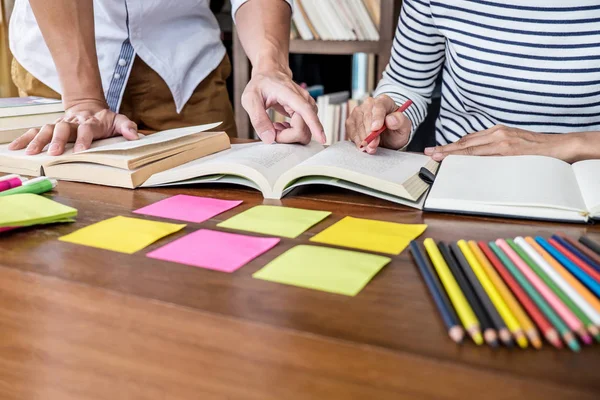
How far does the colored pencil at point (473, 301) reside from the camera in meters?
0.40

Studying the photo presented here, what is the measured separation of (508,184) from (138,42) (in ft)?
3.16

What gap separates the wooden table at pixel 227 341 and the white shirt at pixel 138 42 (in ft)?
2.87

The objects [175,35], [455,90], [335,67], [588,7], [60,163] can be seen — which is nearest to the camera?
[60,163]

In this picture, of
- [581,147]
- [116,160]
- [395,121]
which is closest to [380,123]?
[395,121]

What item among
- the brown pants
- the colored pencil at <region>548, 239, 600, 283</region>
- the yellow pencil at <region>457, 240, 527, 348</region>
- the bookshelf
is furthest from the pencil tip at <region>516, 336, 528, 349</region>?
the bookshelf

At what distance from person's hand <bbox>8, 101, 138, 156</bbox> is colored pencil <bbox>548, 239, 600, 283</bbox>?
0.76 m

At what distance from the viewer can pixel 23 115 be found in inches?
46.8

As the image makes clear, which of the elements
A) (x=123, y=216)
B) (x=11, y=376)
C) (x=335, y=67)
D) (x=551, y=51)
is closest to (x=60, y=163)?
(x=123, y=216)

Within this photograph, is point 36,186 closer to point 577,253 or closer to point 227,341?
point 227,341

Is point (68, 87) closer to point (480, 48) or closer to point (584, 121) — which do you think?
point (480, 48)

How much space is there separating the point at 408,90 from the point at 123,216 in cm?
86

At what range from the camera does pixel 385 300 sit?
481 mm

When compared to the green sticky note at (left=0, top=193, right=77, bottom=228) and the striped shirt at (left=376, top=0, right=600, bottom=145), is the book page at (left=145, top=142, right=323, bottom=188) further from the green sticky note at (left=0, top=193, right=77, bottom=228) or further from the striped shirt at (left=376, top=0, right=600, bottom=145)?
the striped shirt at (left=376, top=0, right=600, bottom=145)

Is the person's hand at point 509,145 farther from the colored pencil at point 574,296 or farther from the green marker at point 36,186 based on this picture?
the green marker at point 36,186
